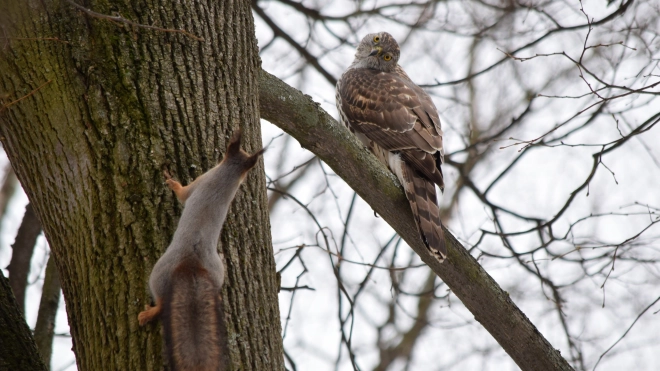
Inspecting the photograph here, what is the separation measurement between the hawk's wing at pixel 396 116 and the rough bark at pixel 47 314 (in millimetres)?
2618

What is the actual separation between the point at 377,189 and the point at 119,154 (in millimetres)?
1576

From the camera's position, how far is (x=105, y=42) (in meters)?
2.43

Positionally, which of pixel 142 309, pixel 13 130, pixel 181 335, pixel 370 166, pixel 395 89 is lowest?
pixel 181 335

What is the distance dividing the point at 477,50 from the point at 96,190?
962 centimetres

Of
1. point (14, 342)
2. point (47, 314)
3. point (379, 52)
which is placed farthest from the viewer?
point (379, 52)

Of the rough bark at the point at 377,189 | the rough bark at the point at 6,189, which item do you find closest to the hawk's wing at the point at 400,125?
the rough bark at the point at 377,189

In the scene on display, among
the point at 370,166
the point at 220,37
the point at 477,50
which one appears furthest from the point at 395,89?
the point at 477,50

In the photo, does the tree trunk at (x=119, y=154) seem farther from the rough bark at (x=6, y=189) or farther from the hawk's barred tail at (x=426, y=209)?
the rough bark at (x=6, y=189)

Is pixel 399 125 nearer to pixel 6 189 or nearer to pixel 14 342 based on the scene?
pixel 14 342

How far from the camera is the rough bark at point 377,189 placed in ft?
11.1

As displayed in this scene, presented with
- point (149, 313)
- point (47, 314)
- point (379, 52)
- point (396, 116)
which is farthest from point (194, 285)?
point (379, 52)

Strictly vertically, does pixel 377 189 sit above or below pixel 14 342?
above

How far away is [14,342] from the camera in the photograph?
102 inches

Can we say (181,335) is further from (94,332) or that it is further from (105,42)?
(105,42)
